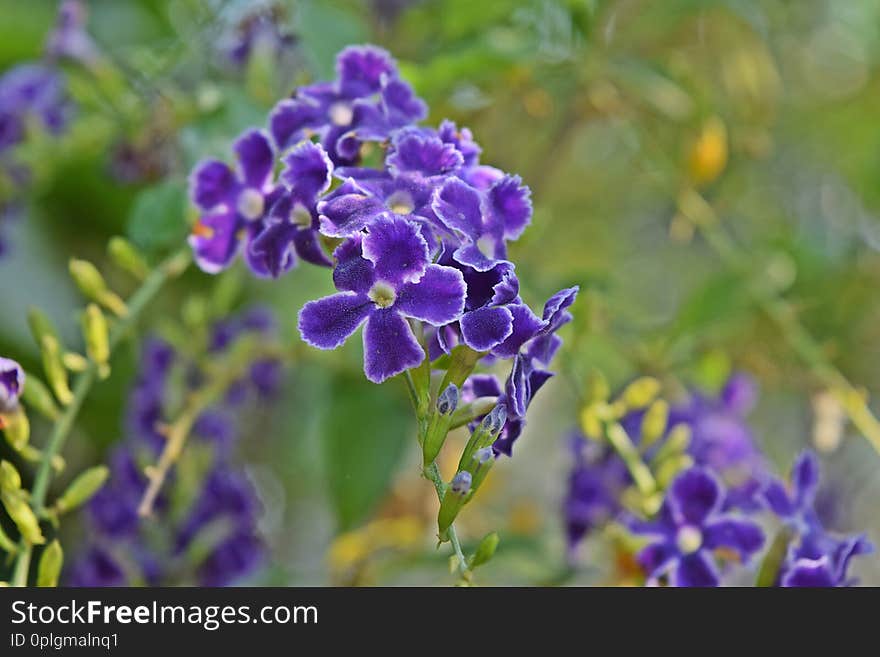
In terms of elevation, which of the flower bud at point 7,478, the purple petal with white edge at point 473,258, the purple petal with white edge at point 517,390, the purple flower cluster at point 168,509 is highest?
the purple petal with white edge at point 473,258

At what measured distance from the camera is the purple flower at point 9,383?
73cm

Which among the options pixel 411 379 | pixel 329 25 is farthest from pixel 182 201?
pixel 411 379

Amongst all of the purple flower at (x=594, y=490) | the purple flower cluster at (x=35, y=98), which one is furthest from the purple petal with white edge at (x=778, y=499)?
the purple flower cluster at (x=35, y=98)

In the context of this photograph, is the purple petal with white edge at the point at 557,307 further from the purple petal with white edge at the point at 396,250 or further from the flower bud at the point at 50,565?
the flower bud at the point at 50,565

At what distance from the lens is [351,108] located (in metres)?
0.79

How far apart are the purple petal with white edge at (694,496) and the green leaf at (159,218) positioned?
1.50 ft

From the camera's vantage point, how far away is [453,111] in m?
1.15

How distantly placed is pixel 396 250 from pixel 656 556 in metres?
0.36

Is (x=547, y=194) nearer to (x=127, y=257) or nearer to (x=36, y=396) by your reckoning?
(x=127, y=257)

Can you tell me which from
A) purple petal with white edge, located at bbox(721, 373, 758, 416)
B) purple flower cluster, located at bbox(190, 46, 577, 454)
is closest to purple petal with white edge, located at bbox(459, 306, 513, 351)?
purple flower cluster, located at bbox(190, 46, 577, 454)
